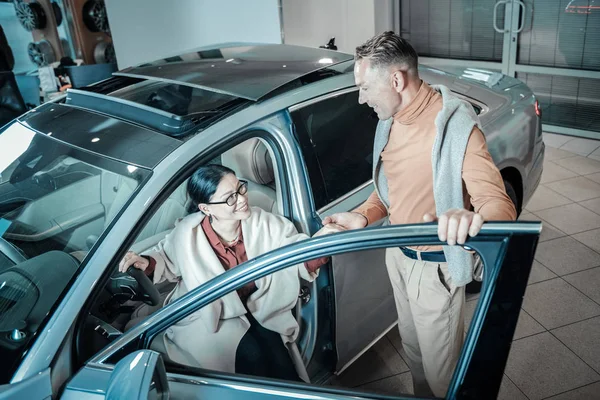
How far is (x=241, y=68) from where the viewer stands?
2.06 m

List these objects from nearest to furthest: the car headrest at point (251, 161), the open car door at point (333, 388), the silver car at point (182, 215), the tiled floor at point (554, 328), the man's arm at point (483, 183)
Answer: the open car door at point (333, 388) → the silver car at point (182, 215) → the man's arm at point (483, 183) → the car headrest at point (251, 161) → the tiled floor at point (554, 328)

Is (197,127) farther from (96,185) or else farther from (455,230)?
(455,230)

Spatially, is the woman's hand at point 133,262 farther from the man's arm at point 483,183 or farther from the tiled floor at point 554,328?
the man's arm at point 483,183

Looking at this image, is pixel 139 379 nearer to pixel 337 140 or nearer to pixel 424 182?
pixel 424 182

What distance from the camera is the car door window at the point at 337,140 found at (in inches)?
74.8

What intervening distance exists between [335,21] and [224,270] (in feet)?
14.2

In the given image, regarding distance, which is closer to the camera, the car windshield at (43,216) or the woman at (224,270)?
the car windshield at (43,216)

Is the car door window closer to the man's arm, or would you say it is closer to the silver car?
the silver car

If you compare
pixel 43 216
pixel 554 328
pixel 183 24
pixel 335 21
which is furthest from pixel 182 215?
pixel 335 21

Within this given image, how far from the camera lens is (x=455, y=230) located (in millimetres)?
1033

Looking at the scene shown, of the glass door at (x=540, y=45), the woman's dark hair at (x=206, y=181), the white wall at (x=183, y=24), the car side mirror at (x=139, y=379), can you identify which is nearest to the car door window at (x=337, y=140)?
the woman's dark hair at (x=206, y=181)

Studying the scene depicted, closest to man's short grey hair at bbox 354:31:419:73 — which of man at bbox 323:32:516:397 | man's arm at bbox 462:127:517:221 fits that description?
man at bbox 323:32:516:397

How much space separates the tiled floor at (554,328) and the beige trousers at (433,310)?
198mm

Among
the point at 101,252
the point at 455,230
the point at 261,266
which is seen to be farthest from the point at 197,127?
the point at 455,230
